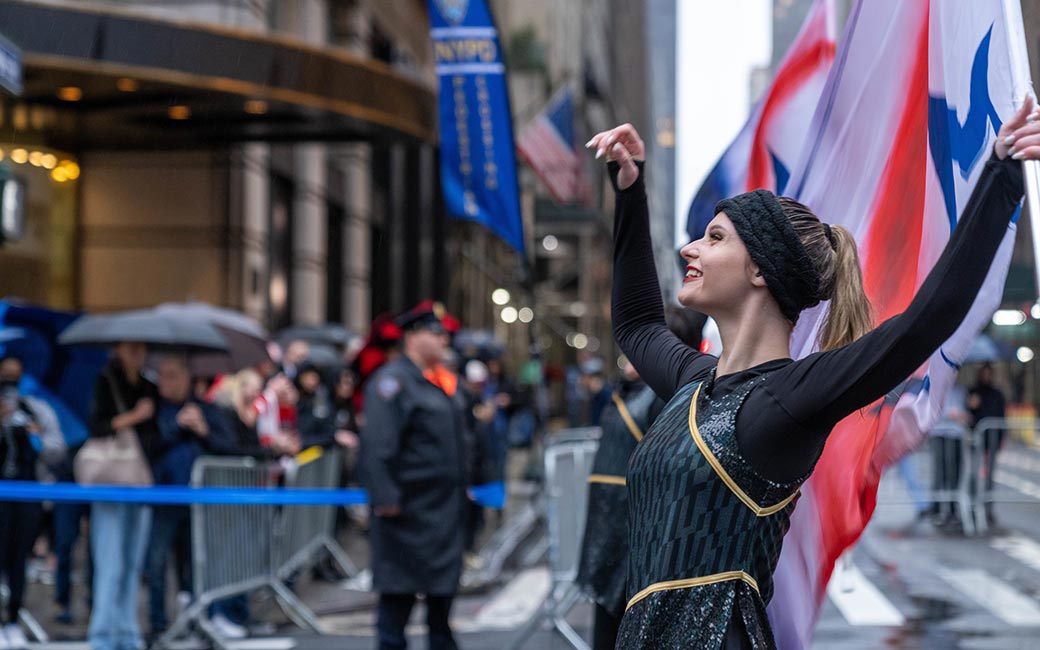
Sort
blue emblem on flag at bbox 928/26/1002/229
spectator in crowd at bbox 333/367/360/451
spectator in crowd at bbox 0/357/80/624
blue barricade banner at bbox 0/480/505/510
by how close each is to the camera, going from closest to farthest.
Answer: blue emblem on flag at bbox 928/26/1002/229, blue barricade banner at bbox 0/480/505/510, spectator in crowd at bbox 0/357/80/624, spectator in crowd at bbox 333/367/360/451

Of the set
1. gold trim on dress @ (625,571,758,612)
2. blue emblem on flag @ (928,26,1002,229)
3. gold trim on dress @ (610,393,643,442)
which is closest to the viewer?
gold trim on dress @ (625,571,758,612)

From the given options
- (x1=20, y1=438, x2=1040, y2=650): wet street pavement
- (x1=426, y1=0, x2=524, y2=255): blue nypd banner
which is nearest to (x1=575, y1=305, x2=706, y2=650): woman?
(x1=20, y1=438, x2=1040, y2=650): wet street pavement

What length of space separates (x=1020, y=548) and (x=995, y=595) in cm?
338

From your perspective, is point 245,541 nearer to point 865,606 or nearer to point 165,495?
point 165,495

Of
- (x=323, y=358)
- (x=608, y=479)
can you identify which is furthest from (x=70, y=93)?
(x=608, y=479)

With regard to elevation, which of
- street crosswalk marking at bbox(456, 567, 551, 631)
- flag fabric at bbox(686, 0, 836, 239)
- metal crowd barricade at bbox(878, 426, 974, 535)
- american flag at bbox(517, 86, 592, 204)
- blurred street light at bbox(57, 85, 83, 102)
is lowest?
street crosswalk marking at bbox(456, 567, 551, 631)

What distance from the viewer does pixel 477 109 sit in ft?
32.2

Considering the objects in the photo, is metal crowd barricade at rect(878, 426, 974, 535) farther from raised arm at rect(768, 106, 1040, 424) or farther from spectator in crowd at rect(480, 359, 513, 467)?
raised arm at rect(768, 106, 1040, 424)

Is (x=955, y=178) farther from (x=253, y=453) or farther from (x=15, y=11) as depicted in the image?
(x=15, y=11)

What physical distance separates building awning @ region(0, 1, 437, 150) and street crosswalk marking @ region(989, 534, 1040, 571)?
8.57 meters

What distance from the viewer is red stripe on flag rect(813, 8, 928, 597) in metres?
3.20

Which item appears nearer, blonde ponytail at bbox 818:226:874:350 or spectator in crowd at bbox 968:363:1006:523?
blonde ponytail at bbox 818:226:874:350

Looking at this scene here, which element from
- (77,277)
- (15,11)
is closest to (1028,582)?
(15,11)

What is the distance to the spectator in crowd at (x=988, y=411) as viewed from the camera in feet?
51.2
